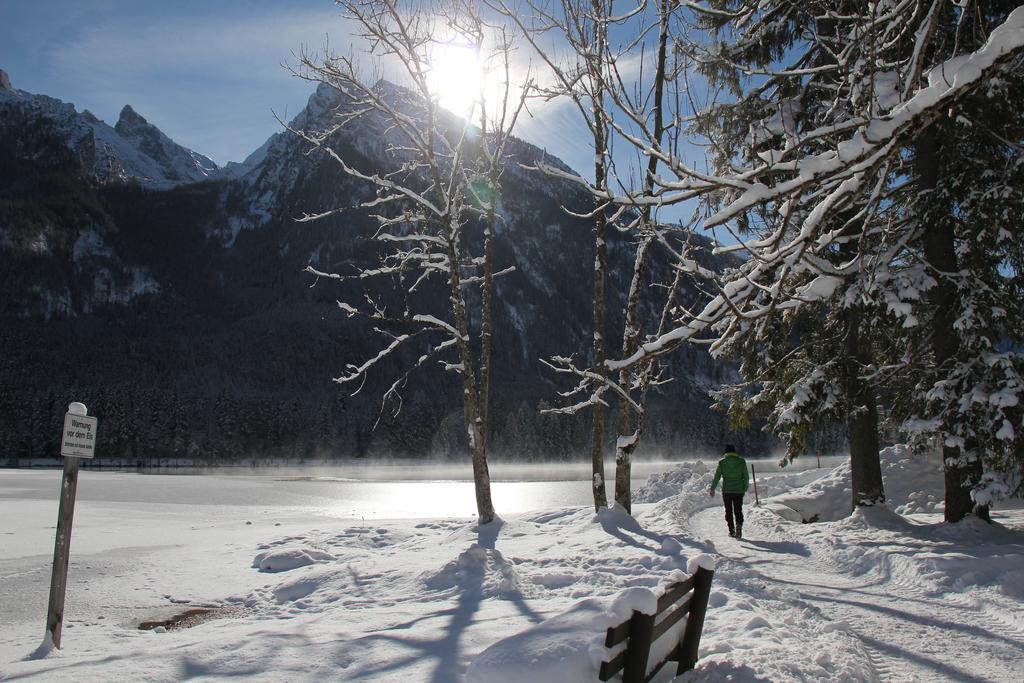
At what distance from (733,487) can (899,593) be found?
15.7 ft

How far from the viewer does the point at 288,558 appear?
10664 mm

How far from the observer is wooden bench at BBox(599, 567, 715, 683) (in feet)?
11.4

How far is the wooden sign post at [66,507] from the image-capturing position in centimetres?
610

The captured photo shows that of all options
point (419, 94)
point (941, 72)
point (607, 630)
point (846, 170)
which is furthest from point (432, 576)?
point (419, 94)

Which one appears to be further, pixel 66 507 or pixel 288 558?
pixel 288 558

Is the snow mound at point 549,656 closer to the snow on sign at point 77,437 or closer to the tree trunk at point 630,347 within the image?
the snow on sign at point 77,437

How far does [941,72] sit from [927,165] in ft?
28.8

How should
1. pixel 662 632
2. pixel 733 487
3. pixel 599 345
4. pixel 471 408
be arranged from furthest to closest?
1. pixel 471 408
2. pixel 599 345
3. pixel 733 487
4. pixel 662 632

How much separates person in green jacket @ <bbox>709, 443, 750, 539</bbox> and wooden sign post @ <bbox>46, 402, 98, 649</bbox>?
32.8 ft

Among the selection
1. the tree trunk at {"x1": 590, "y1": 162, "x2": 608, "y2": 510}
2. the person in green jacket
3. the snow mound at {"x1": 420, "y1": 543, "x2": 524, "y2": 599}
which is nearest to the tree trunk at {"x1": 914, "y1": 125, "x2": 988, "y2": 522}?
the person in green jacket

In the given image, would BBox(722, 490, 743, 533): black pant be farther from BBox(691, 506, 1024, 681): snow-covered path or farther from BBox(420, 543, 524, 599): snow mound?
BBox(420, 543, 524, 599): snow mound

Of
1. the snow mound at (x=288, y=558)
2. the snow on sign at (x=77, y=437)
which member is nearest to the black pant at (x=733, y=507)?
the snow mound at (x=288, y=558)

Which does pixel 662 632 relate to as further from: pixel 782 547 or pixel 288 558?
pixel 288 558

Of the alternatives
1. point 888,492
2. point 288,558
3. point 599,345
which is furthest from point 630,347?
point 888,492
